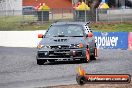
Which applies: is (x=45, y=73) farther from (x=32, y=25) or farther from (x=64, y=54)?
(x=32, y=25)

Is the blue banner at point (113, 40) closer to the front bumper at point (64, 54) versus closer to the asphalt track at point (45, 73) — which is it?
the asphalt track at point (45, 73)

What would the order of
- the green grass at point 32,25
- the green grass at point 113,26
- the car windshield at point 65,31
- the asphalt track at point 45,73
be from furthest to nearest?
the green grass at point 113,26, the green grass at point 32,25, the car windshield at point 65,31, the asphalt track at point 45,73

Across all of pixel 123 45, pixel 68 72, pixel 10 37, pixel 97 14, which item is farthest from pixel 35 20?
pixel 68 72

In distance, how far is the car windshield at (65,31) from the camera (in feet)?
71.2

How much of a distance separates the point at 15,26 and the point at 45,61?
27.9m

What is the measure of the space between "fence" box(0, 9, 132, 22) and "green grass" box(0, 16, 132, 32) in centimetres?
9

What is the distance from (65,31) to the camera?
21891 mm

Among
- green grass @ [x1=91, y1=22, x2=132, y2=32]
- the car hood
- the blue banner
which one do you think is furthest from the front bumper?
green grass @ [x1=91, y1=22, x2=132, y2=32]

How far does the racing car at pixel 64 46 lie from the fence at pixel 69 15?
25.6 m

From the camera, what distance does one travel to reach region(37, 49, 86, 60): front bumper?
20.7 meters

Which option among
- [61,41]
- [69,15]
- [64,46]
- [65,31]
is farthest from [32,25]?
[64,46]

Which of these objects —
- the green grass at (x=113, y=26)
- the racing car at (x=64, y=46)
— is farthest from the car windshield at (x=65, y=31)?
the green grass at (x=113, y=26)

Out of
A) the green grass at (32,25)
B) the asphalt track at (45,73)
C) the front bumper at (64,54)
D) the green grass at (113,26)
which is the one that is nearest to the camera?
the asphalt track at (45,73)

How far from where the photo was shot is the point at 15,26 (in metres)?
48.7
